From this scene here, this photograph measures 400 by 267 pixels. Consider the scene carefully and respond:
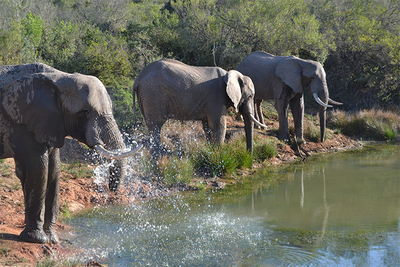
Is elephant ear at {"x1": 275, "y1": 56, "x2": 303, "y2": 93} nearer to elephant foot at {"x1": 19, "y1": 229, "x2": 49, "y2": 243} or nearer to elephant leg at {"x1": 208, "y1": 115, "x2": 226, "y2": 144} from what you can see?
elephant leg at {"x1": 208, "y1": 115, "x2": 226, "y2": 144}

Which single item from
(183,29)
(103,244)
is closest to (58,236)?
(103,244)

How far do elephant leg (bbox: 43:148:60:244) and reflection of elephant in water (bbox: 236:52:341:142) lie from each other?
27.6ft

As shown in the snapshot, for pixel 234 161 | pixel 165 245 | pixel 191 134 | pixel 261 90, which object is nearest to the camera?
pixel 165 245

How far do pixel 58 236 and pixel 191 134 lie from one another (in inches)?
242

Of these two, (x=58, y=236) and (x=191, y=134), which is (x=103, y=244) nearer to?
(x=58, y=236)

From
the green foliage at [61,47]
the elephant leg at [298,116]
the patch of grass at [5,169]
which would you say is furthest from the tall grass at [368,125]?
the patch of grass at [5,169]

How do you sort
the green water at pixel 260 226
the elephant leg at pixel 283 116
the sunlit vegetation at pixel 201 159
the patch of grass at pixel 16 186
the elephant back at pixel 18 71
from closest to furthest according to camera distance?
the elephant back at pixel 18 71
the green water at pixel 260 226
the patch of grass at pixel 16 186
the sunlit vegetation at pixel 201 159
the elephant leg at pixel 283 116

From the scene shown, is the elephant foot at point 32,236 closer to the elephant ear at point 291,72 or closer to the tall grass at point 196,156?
the tall grass at point 196,156

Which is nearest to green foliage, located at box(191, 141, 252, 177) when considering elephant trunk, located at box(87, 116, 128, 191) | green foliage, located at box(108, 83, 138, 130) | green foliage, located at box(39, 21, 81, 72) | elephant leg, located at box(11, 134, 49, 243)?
green foliage, located at box(108, 83, 138, 130)

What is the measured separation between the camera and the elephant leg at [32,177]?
4797mm

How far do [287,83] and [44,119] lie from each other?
882 cm

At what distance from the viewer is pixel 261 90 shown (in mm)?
13344

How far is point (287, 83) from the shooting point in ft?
40.7

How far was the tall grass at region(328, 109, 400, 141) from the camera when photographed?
15109mm
